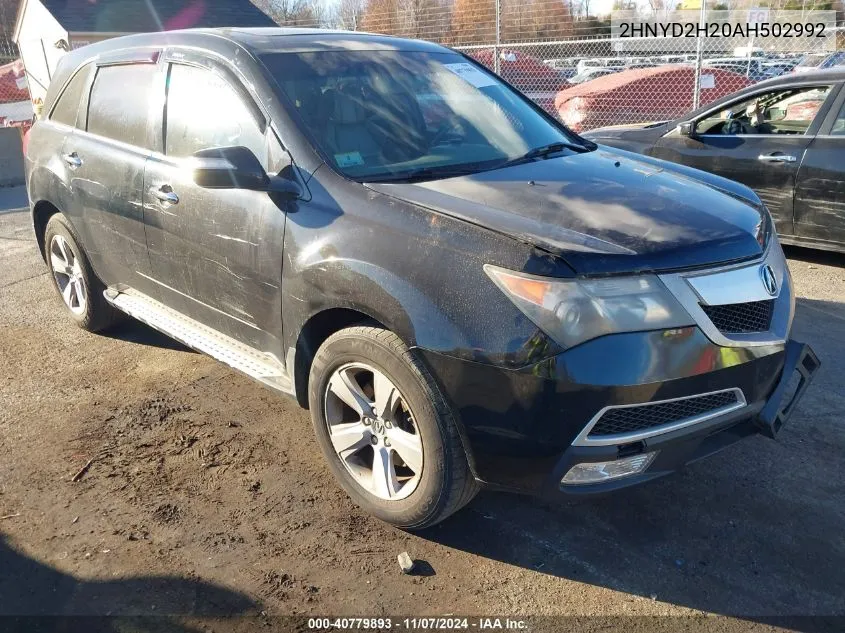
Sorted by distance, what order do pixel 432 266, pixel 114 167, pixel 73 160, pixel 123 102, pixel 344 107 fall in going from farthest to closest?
1. pixel 73 160
2. pixel 123 102
3. pixel 114 167
4. pixel 344 107
5. pixel 432 266

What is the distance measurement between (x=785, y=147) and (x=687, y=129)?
86cm

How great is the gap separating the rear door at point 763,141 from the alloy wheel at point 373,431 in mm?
4636

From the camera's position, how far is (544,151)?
367 centimetres

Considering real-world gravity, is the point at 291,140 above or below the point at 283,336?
above

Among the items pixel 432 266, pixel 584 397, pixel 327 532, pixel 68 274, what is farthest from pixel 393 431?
pixel 68 274

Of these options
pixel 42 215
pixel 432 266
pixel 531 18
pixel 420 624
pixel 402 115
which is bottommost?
pixel 420 624

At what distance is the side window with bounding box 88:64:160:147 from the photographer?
3993 millimetres

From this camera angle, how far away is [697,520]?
3037 mm

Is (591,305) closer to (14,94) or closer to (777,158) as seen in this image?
(777,158)

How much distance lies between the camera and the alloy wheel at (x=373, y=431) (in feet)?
9.23

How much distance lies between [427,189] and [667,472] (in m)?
1.39

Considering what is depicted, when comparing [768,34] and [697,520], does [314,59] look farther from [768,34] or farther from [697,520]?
[768,34]

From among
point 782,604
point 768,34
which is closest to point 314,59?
point 782,604

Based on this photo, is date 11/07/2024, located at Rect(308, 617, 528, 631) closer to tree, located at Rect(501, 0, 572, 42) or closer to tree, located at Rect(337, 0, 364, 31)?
tree, located at Rect(501, 0, 572, 42)
